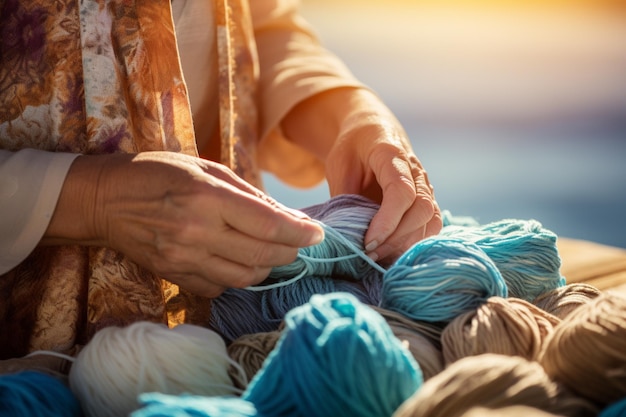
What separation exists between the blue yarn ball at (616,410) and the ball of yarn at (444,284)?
0.26 m

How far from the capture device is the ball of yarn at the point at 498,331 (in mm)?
795

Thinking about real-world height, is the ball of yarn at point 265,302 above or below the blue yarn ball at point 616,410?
below

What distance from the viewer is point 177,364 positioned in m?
0.79

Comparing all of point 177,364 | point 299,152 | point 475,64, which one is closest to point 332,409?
point 177,364

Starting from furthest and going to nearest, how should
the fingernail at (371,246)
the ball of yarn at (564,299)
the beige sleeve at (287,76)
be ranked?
the beige sleeve at (287,76), the fingernail at (371,246), the ball of yarn at (564,299)

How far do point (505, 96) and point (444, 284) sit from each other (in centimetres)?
516

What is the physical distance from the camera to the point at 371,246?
108 cm

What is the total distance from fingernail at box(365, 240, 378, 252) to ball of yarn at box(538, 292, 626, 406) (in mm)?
390

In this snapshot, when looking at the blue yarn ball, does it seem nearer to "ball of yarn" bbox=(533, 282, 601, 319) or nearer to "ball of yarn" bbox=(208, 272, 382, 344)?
"ball of yarn" bbox=(533, 282, 601, 319)

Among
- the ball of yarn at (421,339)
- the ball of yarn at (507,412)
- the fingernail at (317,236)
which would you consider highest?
the ball of yarn at (507,412)

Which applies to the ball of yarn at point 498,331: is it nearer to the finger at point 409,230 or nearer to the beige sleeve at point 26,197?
Result: the finger at point 409,230

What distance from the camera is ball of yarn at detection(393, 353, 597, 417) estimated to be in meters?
0.62

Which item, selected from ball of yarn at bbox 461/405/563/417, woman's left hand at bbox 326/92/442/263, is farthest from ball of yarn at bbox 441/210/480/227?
ball of yarn at bbox 461/405/563/417

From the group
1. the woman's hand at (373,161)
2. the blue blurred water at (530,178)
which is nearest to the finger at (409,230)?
the woman's hand at (373,161)
